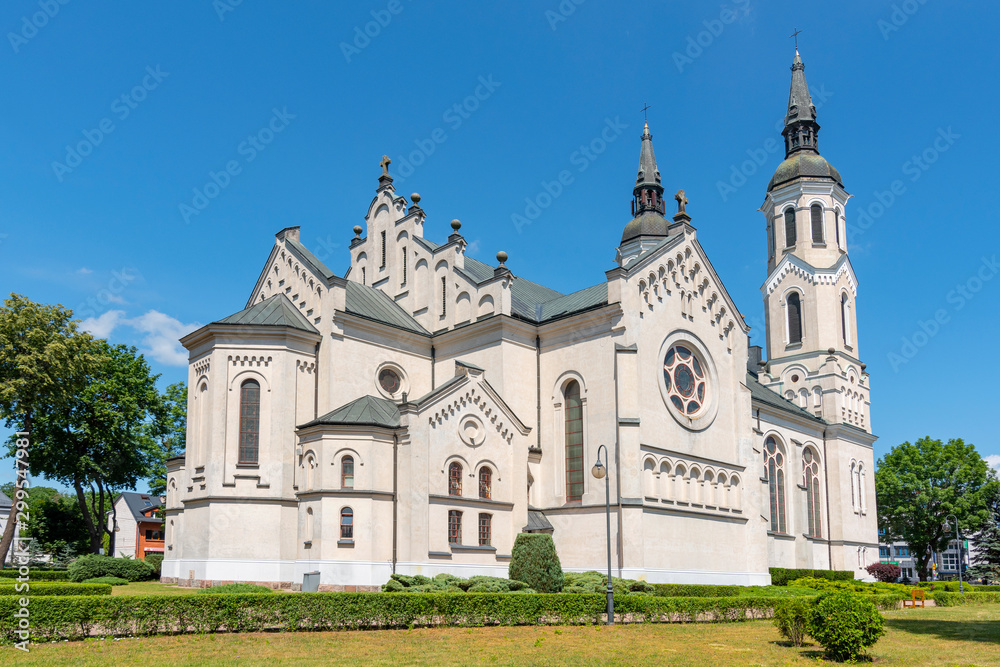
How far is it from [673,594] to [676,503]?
7.53m

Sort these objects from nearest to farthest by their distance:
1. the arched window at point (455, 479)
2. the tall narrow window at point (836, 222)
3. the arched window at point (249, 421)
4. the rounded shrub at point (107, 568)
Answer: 1. the arched window at point (455, 479)
2. the arched window at point (249, 421)
3. the rounded shrub at point (107, 568)
4. the tall narrow window at point (836, 222)

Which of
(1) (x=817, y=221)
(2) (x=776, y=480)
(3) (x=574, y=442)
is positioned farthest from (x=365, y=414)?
(1) (x=817, y=221)

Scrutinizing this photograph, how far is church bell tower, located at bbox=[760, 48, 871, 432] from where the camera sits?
64.8 meters

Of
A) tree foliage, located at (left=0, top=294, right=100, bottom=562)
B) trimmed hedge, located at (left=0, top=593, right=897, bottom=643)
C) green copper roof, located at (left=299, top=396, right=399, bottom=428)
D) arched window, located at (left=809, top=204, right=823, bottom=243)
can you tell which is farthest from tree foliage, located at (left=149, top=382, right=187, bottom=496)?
arched window, located at (left=809, top=204, right=823, bottom=243)

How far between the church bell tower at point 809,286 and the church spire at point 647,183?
10009mm

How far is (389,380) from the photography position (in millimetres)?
42688


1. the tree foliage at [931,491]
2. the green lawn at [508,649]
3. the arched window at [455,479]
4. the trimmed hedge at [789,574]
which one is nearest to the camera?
the green lawn at [508,649]

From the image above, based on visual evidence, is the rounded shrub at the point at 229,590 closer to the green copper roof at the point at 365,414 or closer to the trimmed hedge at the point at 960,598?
the green copper roof at the point at 365,414

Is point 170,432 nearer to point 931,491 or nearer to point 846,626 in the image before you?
point 846,626

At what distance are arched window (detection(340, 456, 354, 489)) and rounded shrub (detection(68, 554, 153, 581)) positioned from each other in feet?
46.5

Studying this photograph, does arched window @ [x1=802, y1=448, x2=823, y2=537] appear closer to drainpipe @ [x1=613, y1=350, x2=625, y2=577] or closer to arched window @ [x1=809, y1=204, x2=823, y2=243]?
arched window @ [x1=809, y1=204, x2=823, y2=243]

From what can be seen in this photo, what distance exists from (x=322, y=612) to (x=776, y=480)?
4417 centimetres

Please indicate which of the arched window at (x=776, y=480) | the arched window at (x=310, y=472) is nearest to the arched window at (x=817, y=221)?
the arched window at (x=776, y=480)

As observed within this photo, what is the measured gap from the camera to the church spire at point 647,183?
73.9 m
